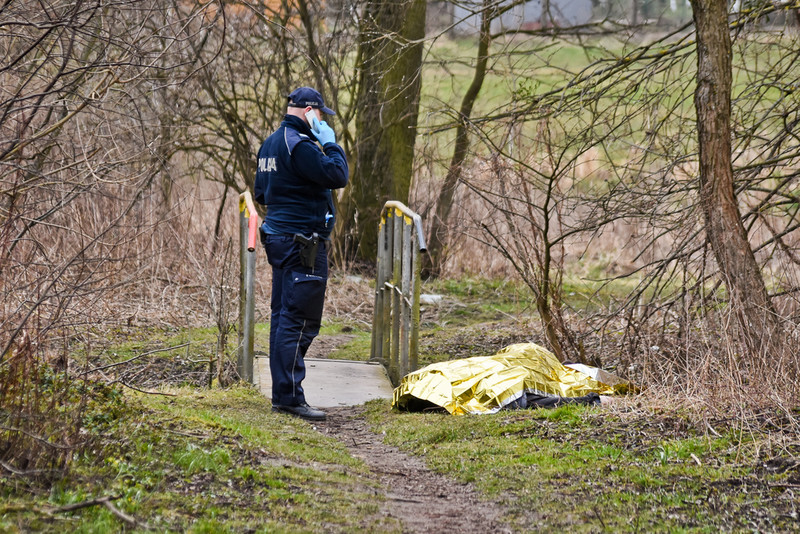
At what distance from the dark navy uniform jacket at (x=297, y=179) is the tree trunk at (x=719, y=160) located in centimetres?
261

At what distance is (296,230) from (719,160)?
3073mm

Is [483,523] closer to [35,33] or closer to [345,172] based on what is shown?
[345,172]

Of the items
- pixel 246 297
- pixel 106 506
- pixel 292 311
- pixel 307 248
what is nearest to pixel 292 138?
pixel 307 248

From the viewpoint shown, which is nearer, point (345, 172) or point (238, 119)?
point (345, 172)

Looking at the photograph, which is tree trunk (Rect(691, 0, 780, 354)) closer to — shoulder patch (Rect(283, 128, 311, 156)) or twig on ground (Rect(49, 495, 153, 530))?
shoulder patch (Rect(283, 128, 311, 156))

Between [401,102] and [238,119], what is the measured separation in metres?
2.63

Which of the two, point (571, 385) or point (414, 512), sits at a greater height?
point (571, 385)

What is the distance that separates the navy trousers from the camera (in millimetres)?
6453

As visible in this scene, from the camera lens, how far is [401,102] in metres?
14.5

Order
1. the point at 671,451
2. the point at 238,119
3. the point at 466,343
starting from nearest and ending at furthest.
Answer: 1. the point at 671,451
2. the point at 466,343
3. the point at 238,119

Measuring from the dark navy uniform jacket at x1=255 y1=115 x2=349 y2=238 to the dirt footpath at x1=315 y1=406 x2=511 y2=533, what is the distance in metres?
1.53

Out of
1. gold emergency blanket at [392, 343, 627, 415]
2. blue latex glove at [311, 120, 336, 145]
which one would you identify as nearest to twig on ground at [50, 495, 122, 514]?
gold emergency blanket at [392, 343, 627, 415]

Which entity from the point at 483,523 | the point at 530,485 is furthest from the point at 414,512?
the point at 530,485

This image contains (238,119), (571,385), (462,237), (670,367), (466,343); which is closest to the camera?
(670,367)
